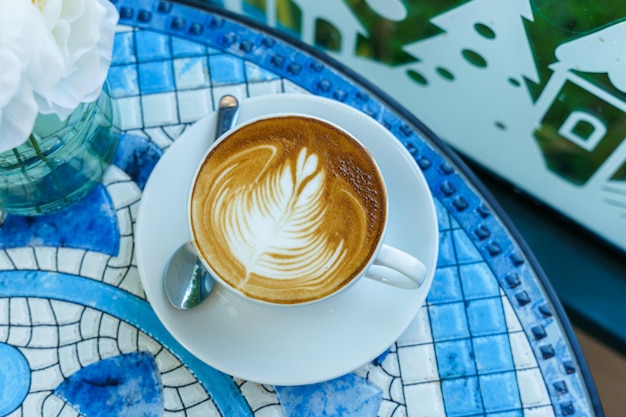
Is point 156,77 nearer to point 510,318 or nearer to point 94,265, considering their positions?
point 94,265

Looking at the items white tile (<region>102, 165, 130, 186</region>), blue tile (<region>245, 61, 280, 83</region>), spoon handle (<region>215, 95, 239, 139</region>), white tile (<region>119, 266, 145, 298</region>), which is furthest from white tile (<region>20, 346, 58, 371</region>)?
blue tile (<region>245, 61, 280, 83</region>)

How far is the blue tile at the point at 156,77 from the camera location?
0.90 m

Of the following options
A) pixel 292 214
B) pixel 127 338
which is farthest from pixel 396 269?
pixel 127 338

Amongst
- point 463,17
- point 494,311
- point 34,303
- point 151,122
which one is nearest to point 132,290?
point 34,303

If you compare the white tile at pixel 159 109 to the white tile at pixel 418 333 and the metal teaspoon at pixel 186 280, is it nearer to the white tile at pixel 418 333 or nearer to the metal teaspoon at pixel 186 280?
the metal teaspoon at pixel 186 280

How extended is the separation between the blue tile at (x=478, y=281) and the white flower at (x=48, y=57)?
0.48m

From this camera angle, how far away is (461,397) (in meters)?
0.80

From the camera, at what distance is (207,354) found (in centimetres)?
73

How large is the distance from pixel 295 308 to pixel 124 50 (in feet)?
1.39

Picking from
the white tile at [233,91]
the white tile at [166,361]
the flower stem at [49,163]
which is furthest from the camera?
the white tile at [233,91]

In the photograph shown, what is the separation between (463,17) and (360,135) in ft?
1.31

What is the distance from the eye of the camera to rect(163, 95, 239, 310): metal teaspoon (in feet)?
2.44

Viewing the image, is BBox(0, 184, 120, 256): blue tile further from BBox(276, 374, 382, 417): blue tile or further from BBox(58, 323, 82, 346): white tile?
BBox(276, 374, 382, 417): blue tile

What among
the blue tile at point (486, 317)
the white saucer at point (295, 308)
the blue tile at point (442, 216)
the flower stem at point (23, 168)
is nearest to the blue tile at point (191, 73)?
the white saucer at point (295, 308)
